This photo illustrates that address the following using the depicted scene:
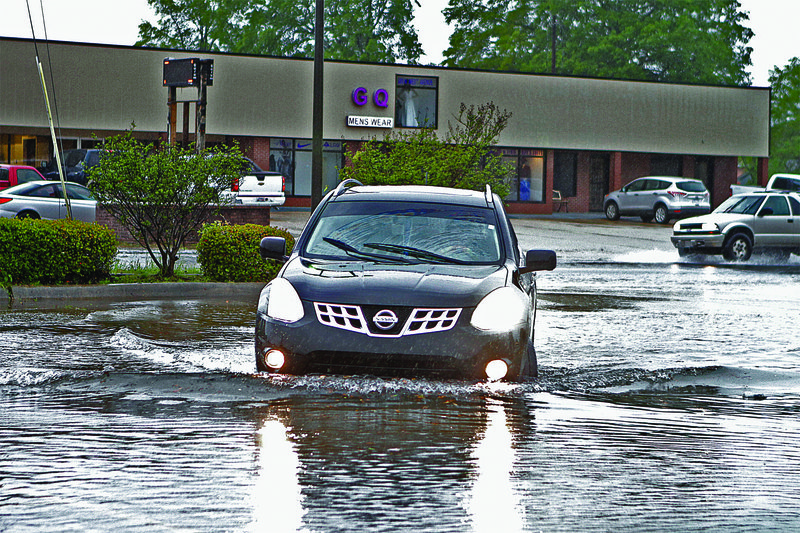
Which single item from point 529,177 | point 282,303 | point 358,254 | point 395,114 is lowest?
point 282,303

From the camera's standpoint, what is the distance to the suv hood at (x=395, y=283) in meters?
7.46

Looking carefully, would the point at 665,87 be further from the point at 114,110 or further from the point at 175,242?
the point at 175,242

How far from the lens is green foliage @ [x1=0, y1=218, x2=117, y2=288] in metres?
15.5

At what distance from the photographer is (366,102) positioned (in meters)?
47.5

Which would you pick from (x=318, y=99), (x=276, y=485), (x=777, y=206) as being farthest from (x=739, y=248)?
(x=276, y=485)

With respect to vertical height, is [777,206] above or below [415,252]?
above

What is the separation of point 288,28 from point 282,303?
75.8m

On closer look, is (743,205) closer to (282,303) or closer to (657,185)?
(657,185)

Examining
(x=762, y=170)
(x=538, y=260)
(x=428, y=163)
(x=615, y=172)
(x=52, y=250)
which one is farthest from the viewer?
(x=762, y=170)

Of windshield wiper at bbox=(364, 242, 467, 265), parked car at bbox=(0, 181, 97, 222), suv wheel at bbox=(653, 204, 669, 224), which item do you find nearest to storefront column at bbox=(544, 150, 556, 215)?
suv wheel at bbox=(653, 204, 669, 224)

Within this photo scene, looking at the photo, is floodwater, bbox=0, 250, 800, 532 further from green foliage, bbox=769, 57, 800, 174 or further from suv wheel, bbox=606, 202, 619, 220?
green foliage, bbox=769, 57, 800, 174

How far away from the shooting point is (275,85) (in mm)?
45875

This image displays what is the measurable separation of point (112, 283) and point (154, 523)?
1192cm

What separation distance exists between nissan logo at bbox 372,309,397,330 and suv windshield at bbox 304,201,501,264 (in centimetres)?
100
